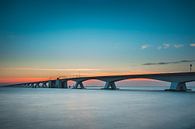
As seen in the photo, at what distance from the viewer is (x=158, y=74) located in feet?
268

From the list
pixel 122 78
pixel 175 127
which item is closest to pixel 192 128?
pixel 175 127

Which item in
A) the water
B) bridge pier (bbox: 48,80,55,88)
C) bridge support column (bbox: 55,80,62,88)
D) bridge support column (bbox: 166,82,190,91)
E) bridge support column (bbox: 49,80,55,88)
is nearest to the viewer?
the water

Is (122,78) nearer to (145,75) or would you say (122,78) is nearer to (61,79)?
(145,75)

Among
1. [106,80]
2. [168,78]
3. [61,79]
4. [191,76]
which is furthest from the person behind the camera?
[61,79]

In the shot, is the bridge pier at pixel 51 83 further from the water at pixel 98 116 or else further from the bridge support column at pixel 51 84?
the water at pixel 98 116

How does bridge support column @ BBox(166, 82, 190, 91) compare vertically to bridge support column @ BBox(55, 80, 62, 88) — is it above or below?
above

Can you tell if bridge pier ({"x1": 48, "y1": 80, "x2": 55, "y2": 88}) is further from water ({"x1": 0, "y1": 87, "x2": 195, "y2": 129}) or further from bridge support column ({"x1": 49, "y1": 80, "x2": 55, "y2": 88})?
water ({"x1": 0, "y1": 87, "x2": 195, "y2": 129})

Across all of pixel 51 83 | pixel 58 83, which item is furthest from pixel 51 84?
pixel 58 83

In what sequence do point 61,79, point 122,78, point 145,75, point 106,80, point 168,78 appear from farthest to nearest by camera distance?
1. point 61,79
2. point 106,80
3. point 122,78
4. point 145,75
5. point 168,78

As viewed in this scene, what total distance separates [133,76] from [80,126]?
80.1 metres

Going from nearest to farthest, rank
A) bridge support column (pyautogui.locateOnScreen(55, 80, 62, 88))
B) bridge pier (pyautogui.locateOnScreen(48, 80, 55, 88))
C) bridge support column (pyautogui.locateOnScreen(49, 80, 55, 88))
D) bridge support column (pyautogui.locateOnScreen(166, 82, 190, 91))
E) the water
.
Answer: the water < bridge support column (pyautogui.locateOnScreen(166, 82, 190, 91)) < bridge support column (pyautogui.locateOnScreen(55, 80, 62, 88)) < bridge pier (pyautogui.locateOnScreen(48, 80, 55, 88)) < bridge support column (pyautogui.locateOnScreen(49, 80, 55, 88))

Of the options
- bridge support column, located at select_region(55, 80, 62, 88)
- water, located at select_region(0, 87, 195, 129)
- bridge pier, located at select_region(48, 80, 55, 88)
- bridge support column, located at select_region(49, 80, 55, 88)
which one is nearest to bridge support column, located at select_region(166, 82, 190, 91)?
water, located at select_region(0, 87, 195, 129)

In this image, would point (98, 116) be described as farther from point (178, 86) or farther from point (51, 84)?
point (51, 84)

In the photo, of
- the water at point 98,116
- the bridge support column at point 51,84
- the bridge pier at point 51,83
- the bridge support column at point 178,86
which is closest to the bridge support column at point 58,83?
the bridge pier at point 51,83
